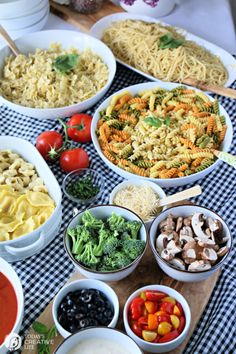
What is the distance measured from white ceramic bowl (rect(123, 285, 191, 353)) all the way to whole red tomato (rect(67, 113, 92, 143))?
0.80 m

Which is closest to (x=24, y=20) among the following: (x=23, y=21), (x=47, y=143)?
(x=23, y=21)

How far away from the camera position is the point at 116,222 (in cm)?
160

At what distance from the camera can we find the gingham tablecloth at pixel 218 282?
1483 mm

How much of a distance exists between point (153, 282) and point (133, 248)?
0.47ft

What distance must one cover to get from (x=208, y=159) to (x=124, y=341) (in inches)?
32.1

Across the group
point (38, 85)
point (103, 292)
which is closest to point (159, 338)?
point (103, 292)

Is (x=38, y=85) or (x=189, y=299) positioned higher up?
(x=38, y=85)

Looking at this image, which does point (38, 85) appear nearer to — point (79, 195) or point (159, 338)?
point (79, 195)

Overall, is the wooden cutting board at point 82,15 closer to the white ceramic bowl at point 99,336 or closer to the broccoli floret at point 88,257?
the broccoli floret at point 88,257

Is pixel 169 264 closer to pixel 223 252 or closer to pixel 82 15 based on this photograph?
pixel 223 252

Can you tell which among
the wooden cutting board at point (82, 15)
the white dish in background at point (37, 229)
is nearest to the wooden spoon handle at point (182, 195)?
the white dish in background at point (37, 229)

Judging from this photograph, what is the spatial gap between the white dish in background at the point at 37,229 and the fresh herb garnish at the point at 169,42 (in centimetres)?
89

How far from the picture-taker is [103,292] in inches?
57.6

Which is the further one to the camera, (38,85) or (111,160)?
(38,85)
